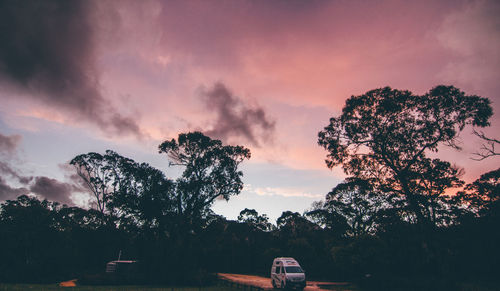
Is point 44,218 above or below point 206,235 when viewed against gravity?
above

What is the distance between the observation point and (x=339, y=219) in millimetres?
45969

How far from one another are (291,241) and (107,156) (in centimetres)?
3535

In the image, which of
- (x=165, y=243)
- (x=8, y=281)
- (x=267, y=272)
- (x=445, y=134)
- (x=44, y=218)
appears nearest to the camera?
(x=445, y=134)

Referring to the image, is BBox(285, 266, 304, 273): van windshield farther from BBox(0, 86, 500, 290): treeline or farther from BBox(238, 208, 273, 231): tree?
BBox(238, 208, 273, 231): tree

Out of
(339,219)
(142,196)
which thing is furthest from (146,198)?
(339,219)

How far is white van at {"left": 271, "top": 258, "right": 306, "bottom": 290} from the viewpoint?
69.1ft

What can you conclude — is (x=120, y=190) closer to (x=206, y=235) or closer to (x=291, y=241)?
(x=206, y=235)

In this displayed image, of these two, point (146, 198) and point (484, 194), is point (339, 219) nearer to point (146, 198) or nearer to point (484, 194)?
point (484, 194)

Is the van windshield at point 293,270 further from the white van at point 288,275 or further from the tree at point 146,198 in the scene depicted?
the tree at point 146,198

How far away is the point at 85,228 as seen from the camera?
148 feet

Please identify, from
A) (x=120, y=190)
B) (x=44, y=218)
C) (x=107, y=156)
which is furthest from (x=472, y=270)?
(x=44, y=218)

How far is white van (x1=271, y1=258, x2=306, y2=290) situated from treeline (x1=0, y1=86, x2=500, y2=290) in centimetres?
692

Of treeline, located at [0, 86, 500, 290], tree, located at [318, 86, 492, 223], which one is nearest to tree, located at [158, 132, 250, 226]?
treeline, located at [0, 86, 500, 290]

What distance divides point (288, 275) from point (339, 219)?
27907 mm
